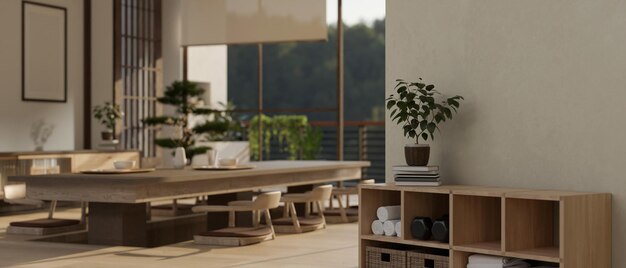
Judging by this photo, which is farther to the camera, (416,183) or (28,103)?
(28,103)

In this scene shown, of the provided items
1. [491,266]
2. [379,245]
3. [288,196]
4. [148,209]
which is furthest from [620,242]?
[148,209]

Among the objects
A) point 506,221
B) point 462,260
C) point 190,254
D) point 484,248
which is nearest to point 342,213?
point 190,254

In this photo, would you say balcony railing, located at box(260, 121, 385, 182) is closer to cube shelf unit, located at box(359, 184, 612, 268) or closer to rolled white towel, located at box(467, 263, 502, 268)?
cube shelf unit, located at box(359, 184, 612, 268)

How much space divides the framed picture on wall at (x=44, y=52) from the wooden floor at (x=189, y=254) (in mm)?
3671

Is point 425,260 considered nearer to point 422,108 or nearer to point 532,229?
point 532,229

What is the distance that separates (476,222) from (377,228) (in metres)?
0.64

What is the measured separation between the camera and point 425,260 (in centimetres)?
569

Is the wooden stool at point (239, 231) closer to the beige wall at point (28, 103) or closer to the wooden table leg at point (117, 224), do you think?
the wooden table leg at point (117, 224)

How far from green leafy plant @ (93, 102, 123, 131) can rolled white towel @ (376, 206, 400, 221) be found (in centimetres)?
731

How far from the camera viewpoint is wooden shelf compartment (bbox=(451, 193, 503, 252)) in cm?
544

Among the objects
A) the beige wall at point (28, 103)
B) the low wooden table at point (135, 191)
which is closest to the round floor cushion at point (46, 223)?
the low wooden table at point (135, 191)

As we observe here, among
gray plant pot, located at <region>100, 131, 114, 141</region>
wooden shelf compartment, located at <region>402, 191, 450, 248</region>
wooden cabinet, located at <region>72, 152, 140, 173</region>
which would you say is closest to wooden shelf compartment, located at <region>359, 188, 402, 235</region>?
wooden shelf compartment, located at <region>402, 191, 450, 248</region>

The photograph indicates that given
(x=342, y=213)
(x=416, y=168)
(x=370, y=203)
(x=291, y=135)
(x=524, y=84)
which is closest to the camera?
(x=524, y=84)

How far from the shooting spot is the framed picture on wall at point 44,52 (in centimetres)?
1171
